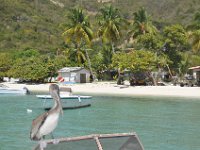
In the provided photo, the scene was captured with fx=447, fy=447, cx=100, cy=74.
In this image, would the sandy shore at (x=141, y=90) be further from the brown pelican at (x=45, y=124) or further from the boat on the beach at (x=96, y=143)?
the brown pelican at (x=45, y=124)

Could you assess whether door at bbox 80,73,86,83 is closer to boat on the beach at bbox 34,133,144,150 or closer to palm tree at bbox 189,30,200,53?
palm tree at bbox 189,30,200,53

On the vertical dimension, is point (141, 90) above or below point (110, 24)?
below

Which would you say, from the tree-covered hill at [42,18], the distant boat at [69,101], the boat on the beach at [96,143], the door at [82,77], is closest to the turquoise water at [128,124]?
the distant boat at [69,101]

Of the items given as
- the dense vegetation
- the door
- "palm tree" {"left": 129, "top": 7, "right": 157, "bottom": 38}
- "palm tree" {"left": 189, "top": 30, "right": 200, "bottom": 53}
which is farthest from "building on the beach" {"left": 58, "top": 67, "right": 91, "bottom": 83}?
"palm tree" {"left": 189, "top": 30, "right": 200, "bottom": 53}

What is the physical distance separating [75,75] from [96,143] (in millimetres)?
58191

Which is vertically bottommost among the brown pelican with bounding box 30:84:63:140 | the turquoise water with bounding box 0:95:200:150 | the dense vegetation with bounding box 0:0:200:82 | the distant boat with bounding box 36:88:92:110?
the turquoise water with bounding box 0:95:200:150

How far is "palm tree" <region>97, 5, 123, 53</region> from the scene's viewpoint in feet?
196

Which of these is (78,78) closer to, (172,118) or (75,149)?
(172,118)

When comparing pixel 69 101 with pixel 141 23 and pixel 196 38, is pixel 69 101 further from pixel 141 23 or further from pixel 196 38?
pixel 141 23

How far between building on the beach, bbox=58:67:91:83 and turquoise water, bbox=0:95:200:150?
31.6 meters

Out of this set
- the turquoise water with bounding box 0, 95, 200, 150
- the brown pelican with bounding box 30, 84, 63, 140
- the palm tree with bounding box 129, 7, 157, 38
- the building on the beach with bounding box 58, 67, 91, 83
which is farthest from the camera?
the building on the beach with bounding box 58, 67, 91, 83

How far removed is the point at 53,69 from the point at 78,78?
13.9 feet

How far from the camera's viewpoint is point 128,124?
22641mm

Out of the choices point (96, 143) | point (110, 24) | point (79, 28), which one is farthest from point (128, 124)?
point (79, 28)
